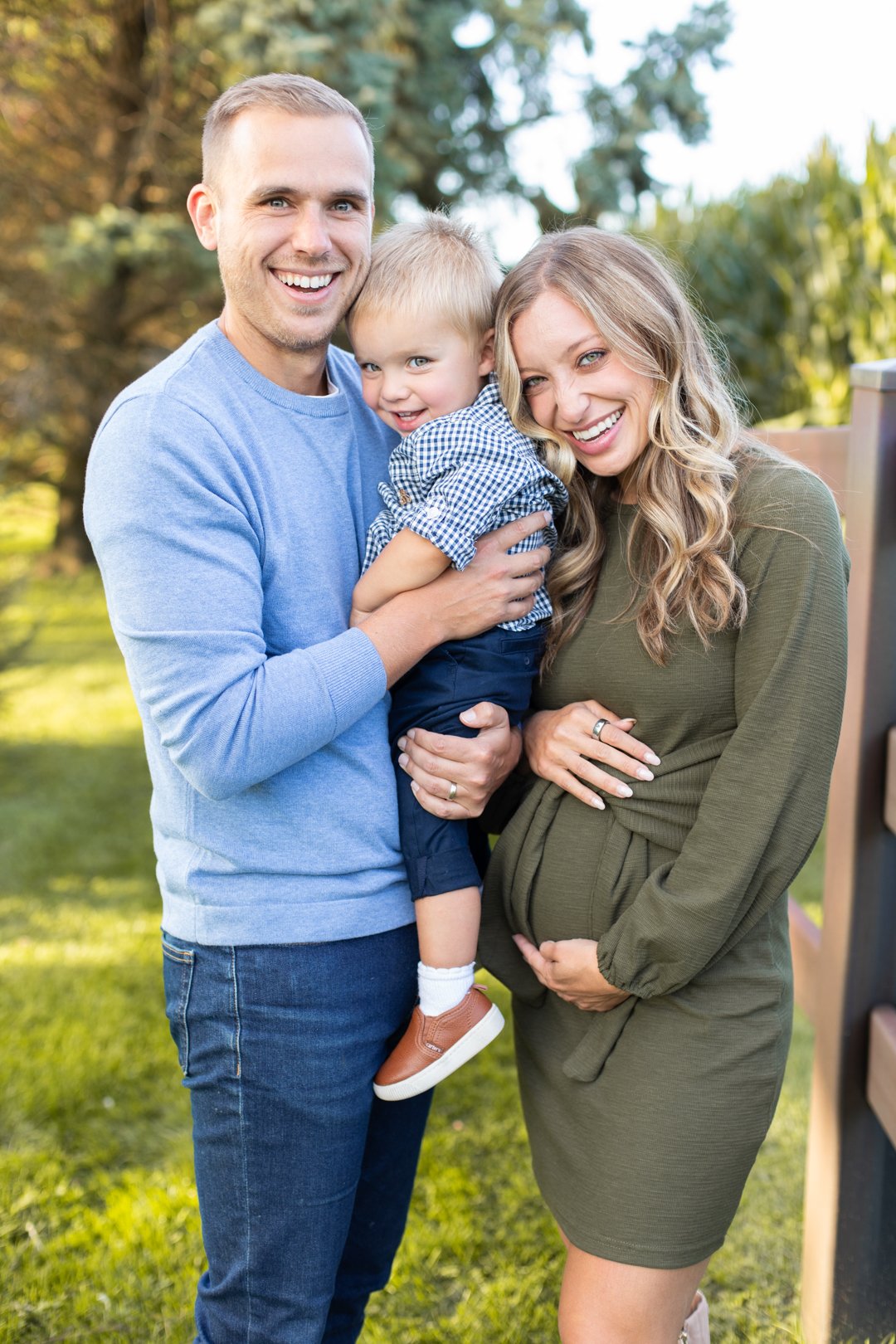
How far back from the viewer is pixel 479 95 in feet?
24.7

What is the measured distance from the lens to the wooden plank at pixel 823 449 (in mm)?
2340

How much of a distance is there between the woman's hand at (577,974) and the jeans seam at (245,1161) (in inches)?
20.4

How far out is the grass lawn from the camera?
272cm

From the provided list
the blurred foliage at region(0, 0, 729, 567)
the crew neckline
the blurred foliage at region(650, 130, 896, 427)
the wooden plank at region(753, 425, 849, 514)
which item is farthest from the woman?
the blurred foliage at region(650, 130, 896, 427)

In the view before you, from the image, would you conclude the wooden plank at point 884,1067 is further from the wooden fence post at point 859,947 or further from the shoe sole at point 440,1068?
the shoe sole at point 440,1068

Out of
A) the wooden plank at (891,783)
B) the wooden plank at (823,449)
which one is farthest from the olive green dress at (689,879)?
the wooden plank at (823,449)

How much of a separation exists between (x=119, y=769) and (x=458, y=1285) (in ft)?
17.4

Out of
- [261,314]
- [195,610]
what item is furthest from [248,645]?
[261,314]

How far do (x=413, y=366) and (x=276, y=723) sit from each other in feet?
2.44

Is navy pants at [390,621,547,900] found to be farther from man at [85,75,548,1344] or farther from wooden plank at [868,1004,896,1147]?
wooden plank at [868,1004,896,1147]

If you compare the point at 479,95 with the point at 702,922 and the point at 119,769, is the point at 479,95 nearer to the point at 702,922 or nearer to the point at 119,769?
the point at 119,769

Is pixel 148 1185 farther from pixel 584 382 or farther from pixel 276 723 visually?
pixel 584 382

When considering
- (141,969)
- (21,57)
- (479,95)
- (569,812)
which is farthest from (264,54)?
(569,812)

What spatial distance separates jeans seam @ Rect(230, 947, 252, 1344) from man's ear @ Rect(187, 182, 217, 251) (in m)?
1.21
